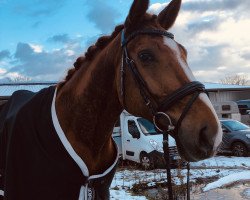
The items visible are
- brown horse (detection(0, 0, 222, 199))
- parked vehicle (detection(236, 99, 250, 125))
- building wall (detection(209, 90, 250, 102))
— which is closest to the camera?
brown horse (detection(0, 0, 222, 199))

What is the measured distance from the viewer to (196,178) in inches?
417

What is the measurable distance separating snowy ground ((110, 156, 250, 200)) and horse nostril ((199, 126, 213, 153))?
5781 mm

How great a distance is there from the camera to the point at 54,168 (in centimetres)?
279

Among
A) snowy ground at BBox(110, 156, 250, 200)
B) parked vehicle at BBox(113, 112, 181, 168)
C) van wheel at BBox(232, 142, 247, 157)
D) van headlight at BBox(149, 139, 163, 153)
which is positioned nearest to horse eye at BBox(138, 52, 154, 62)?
snowy ground at BBox(110, 156, 250, 200)

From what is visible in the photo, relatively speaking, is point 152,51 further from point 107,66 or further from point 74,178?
point 74,178

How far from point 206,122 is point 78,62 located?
4.62 feet

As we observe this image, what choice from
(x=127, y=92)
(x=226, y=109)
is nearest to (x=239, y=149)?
(x=226, y=109)

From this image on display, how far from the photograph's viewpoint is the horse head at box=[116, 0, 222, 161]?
7.32ft

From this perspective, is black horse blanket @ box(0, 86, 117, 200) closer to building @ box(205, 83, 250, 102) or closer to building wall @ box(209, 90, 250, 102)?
building @ box(205, 83, 250, 102)

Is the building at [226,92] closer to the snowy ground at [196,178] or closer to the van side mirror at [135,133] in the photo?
the van side mirror at [135,133]

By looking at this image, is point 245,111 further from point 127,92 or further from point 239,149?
point 127,92

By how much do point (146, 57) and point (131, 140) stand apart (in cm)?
1143

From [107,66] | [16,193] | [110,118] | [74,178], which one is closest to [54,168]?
[74,178]

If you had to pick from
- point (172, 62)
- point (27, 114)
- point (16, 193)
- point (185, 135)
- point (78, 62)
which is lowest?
point (16, 193)
